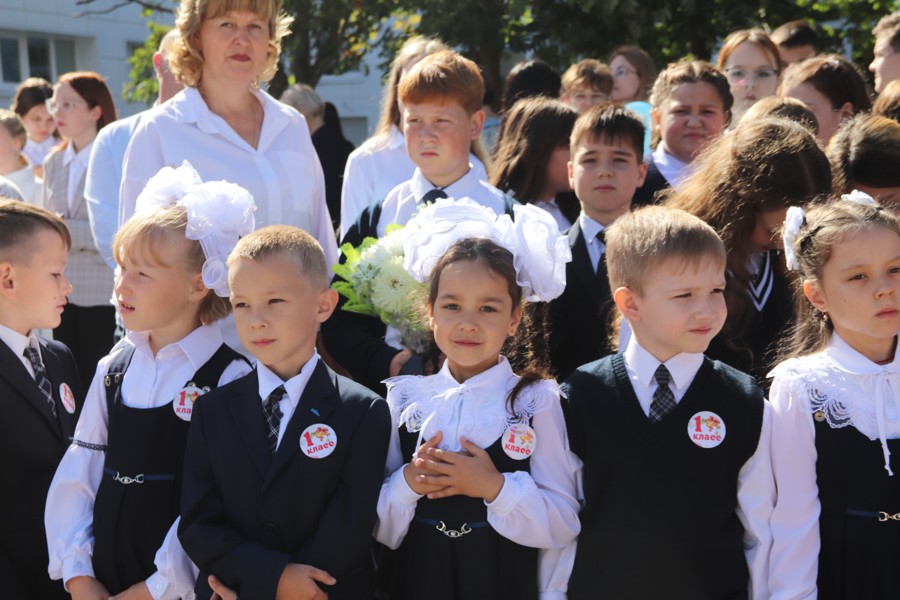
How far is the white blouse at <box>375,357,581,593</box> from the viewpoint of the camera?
8.98ft

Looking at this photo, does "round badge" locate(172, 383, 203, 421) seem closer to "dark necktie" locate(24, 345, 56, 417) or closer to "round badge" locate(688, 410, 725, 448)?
"dark necktie" locate(24, 345, 56, 417)

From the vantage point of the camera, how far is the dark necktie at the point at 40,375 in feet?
11.5

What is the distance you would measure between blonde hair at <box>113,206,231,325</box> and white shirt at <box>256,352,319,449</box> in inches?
17.8

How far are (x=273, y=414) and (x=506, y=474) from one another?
2.36 feet

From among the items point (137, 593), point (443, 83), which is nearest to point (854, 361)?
point (443, 83)

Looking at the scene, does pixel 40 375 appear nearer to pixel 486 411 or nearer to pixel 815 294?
pixel 486 411

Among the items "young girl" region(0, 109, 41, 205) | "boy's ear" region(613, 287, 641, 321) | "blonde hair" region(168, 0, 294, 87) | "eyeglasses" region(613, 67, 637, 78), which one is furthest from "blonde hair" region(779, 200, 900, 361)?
"young girl" region(0, 109, 41, 205)

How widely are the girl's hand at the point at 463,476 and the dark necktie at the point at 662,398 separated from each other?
0.47 metres

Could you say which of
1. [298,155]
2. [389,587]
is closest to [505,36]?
[298,155]

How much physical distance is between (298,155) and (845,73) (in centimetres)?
301

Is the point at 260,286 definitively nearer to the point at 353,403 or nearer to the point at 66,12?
the point at 353,403

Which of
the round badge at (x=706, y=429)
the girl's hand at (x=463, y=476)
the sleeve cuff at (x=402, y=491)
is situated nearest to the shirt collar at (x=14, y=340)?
the sleeve cuff at (x=402, y=491)

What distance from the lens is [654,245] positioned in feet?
9.33

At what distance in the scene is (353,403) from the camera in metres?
2.92
